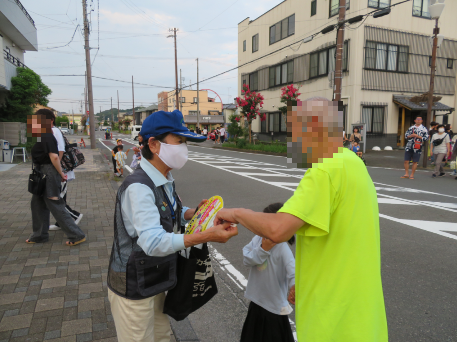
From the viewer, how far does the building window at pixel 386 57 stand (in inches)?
765

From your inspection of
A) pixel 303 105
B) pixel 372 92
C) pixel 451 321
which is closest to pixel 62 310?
pixel 303 105

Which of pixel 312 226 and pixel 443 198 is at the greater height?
pixel 312 226

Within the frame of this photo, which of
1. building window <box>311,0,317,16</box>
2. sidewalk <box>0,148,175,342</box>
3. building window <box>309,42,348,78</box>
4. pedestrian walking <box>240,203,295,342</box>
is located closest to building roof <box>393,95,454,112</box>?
building window <box>309,42,348,78</box>

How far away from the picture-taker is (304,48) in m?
23.8

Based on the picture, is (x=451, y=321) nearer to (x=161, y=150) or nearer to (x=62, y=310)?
(x=161, y=150)

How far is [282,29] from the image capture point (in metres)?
26.6

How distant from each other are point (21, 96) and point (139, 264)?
19423 millimetres

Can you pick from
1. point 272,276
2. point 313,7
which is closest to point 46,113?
point 272,276

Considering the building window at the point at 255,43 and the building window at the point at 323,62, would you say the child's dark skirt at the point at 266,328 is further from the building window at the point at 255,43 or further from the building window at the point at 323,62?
the building window at the point at 255,43

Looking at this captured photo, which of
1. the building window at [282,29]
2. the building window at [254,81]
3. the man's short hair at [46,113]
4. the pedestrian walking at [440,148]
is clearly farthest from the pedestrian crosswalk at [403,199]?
the building window at [254,81]

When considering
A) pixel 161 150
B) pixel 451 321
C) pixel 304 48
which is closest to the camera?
pixel 161 150

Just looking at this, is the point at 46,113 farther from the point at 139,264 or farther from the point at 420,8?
the point at 420,8

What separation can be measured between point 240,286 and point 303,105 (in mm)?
2735

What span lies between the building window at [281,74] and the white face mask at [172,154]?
25.1m
